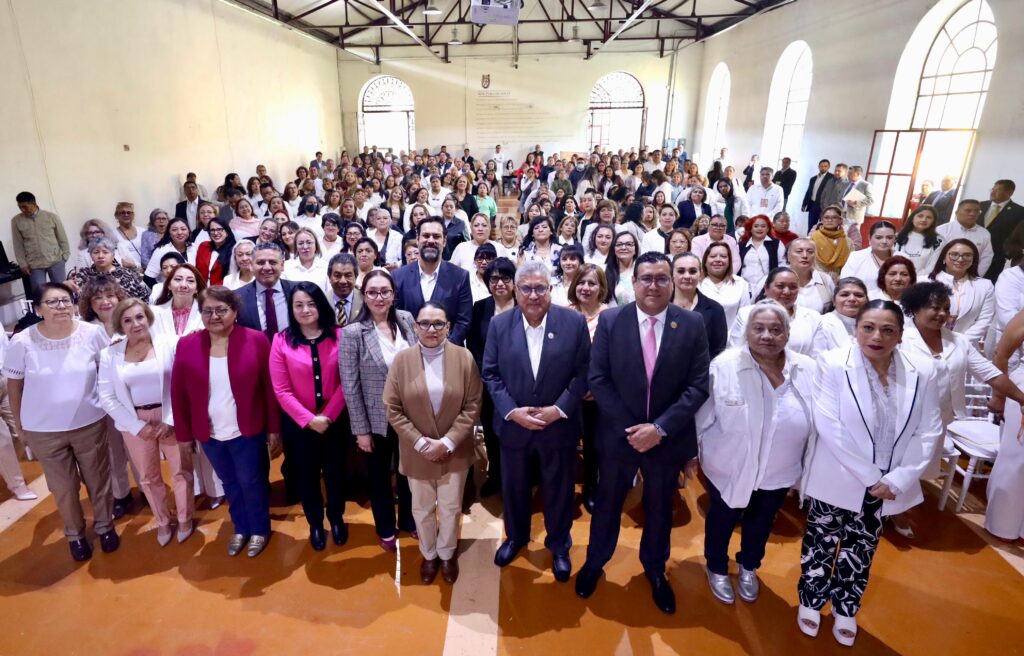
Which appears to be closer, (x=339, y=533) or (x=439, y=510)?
(x=439, y=510)

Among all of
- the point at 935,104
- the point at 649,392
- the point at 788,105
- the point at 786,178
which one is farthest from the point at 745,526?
the point at 788,105

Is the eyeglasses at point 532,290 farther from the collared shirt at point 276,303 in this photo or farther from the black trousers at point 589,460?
the collared shirt at point 276,303

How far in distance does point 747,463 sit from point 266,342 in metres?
2.58

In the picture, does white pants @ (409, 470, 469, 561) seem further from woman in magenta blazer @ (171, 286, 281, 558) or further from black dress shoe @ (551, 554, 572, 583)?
woman in magenta blazer @ (171, 286, 281, 558)

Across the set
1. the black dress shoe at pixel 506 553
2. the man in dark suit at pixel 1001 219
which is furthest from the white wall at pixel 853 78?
the black dress shoe at pixel 506 553

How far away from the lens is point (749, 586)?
2.85 m

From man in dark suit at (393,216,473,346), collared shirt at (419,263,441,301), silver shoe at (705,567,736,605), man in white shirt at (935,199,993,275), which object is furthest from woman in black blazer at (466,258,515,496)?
man in white shirt at (935,199,993,275)

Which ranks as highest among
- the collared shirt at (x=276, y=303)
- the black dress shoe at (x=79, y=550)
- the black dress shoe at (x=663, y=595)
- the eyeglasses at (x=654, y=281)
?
the eyeglasses at (x=654, y=281)

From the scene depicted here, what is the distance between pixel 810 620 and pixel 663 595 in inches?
27.3

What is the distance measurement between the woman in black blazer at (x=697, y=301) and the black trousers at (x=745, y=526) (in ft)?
2.90

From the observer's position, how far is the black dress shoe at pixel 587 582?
2.86 meters

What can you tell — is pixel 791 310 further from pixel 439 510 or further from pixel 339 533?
pixel 339 533

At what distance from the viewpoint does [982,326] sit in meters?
3.81

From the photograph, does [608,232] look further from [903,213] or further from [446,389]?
[903,213]
